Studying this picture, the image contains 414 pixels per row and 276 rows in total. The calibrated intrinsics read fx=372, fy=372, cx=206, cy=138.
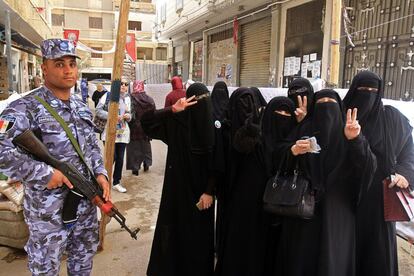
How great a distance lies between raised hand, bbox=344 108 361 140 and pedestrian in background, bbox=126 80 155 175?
14.2ft

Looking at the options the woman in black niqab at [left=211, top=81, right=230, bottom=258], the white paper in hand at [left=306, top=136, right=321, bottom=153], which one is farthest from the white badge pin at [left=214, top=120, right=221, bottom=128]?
the white paper in hand at [left=306, top=136, right=321, bottom=153]

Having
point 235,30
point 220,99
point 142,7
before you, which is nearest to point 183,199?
point 220,99

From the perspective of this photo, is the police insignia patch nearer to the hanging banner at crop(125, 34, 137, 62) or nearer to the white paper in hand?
the white paper in hand

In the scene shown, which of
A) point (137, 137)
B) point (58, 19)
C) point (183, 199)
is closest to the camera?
point (183, 199)

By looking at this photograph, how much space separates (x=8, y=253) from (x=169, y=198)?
1.87 metres

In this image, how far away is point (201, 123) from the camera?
104 inches

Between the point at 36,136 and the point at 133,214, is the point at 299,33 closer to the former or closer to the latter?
the point at 133,214

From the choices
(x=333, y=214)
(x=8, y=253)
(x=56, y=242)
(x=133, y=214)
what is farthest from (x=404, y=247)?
(x=8, y=253)

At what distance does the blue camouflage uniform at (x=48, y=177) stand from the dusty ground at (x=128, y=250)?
1071 millimetres

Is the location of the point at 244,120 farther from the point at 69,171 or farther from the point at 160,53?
the point at 160,53

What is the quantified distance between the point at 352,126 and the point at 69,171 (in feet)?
5.29

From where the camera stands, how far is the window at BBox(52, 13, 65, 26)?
137 ft

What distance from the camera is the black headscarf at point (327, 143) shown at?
215 cm

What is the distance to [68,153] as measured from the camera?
219cm
